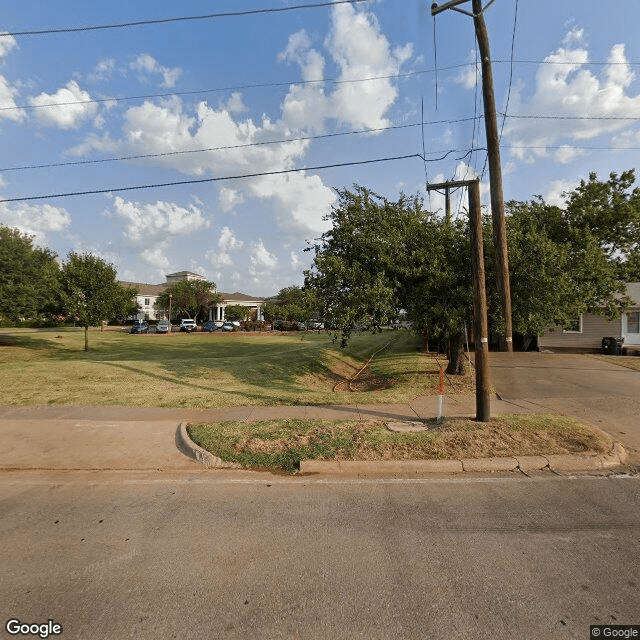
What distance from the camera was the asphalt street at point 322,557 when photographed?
2662 mm

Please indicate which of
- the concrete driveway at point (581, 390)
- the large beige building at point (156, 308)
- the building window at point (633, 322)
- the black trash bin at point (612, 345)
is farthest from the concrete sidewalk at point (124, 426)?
the large beige building at point (156, 308)

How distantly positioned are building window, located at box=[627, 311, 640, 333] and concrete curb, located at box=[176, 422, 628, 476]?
22302mm

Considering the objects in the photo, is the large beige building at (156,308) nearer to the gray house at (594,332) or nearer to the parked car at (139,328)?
the parked car at (139,328)

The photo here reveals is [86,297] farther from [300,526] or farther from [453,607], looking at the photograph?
[453,607]

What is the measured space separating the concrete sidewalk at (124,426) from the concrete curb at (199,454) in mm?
92

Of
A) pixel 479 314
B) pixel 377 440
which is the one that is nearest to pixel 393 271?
pixel 479 314

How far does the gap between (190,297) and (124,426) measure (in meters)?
56.6

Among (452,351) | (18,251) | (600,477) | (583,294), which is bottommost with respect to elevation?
(600,477)

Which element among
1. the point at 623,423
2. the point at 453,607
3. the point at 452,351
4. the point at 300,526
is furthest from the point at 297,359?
the point at 453,607

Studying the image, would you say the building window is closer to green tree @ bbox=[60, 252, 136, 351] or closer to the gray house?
the gray house

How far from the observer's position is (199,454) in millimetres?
5766

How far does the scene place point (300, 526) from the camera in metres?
3.90

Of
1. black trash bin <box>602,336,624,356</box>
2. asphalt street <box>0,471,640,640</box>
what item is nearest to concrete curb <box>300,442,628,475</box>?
asphalt street <box>0,471,640,640</box>

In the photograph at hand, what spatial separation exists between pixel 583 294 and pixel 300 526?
12083 mm
